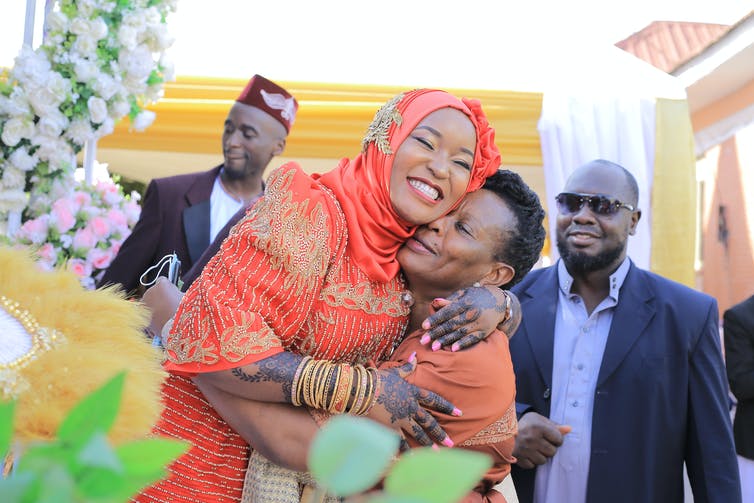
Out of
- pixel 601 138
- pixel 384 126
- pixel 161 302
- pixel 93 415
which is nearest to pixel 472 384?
pixel 384 126

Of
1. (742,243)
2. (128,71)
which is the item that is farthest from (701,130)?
(128,71)

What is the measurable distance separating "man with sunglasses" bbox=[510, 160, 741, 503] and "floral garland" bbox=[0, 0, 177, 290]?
6.86 feet

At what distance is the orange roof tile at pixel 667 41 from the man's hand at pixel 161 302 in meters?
10.3

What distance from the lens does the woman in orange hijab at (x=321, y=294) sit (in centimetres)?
193

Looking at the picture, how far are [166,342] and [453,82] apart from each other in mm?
4265

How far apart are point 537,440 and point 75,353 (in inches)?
92.2

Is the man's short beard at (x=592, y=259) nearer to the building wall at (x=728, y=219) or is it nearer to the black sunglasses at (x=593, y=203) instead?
the black sunglasses at (x=593, y=203)

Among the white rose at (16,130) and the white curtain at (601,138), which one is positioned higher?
the white curtain at (601,138)

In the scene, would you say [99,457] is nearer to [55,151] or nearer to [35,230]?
[55,151]

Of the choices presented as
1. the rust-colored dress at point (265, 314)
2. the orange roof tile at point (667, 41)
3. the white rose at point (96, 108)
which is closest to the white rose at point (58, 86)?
the white rose at point (96, 108)

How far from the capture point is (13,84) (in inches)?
140

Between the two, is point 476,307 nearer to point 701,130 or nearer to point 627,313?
point 627,313

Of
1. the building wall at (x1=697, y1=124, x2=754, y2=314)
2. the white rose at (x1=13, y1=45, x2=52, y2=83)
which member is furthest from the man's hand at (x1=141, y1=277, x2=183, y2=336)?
the building wall at (x1=697, y1=124, x2=754, y2=314)

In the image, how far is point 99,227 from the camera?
13.5 ft
